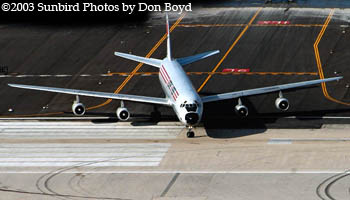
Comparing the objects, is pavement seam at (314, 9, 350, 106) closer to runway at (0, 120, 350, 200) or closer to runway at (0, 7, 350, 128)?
runway at (0, 7, 350, 128)

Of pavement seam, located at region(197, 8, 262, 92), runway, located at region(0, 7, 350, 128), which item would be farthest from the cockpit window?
pavement seam, located at region(197, 8, 262, 92)

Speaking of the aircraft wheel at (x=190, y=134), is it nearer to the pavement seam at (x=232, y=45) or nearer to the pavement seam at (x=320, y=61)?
the pavement seam at (x=232, y=45)

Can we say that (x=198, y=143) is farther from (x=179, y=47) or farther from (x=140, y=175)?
(x=179, y=47)

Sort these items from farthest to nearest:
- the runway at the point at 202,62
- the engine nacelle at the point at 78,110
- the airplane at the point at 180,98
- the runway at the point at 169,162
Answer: the runway at the point at 202,62, the engine nacelle at the point at 78,110, the airplane at the point at 180,98, the runway at the point at 169,162

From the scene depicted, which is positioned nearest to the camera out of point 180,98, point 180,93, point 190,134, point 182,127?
point 180,98

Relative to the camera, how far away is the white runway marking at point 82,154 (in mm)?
68562

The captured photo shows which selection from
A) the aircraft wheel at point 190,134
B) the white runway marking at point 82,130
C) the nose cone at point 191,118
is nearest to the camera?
the nose cone at point 191,118

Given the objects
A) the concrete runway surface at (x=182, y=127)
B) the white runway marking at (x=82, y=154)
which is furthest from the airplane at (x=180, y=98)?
the white runway marking at (x=82, y=154)

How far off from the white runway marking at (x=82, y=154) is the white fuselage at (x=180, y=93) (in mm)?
3834

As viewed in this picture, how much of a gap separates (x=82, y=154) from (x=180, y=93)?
11.8m

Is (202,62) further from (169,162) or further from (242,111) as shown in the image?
(169,162)

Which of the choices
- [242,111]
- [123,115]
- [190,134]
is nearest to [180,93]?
[190,134]

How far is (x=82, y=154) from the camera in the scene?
2798 inches

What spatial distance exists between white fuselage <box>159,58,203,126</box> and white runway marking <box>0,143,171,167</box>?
3.83 meters
